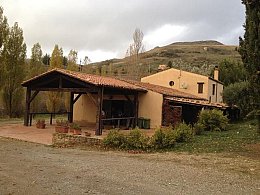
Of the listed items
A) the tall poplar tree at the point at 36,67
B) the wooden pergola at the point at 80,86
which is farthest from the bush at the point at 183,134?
the tall poplar tree at the point at 36,67

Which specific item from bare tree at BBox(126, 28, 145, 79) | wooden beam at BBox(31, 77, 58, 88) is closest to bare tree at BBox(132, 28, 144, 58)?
bare tree at BBox(126, 28, 145, 79)

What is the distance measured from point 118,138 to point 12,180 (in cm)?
690

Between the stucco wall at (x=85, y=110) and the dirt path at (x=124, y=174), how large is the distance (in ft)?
40.0

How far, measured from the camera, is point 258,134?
17703 millimetres

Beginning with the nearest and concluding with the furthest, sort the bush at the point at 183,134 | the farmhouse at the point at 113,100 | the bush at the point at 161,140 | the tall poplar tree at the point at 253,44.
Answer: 1. the tall poplar tree at the point at 253,44
2. the bush at the point at 161,140
3. the bush at the point at 183,134
4. the farmhouse at the point at 113,100

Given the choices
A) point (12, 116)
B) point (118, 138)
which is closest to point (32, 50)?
point (12, 116)

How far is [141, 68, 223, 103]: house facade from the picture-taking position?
3212 cm

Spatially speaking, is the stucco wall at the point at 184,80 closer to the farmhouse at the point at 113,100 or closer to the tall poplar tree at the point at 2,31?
the farmhouse at the point at 113,100

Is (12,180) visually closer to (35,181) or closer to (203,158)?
(35,181)

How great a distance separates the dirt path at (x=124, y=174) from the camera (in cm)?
693

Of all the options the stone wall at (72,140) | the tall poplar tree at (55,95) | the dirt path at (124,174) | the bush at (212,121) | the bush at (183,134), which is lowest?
the dirt path at (124,174)

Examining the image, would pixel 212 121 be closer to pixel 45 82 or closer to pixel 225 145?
pixel 225 145

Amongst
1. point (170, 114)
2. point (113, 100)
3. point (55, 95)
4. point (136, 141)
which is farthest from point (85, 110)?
point (136, 141)

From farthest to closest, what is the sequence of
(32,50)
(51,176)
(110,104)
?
(32,50), (110,104), (51,176)
